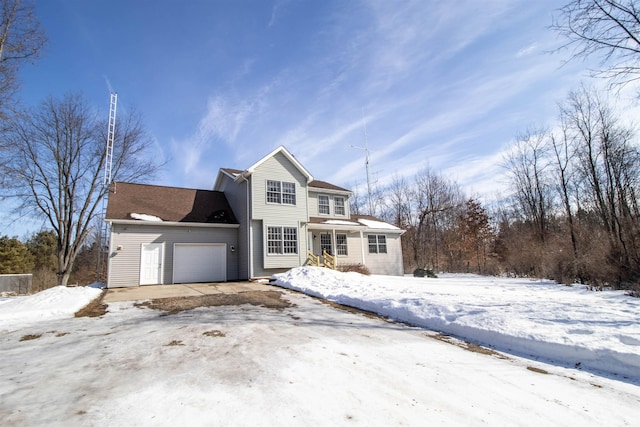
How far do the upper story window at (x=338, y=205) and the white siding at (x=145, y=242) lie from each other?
774 cm

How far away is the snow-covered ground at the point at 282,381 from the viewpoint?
267 cm

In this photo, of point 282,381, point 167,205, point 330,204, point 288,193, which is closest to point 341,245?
point 330,204

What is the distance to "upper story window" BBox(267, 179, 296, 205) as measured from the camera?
1622 centimetres

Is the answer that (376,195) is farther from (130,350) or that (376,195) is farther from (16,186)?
(130,350)

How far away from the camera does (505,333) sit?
507 centimetres

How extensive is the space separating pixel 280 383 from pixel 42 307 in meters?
7.98

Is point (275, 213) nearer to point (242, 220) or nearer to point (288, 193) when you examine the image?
point (288, 193)

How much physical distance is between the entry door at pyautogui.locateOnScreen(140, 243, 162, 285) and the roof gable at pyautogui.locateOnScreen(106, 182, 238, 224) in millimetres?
1481

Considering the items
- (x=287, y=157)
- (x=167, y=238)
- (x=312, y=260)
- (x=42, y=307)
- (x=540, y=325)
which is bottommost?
(x=540, y=325)

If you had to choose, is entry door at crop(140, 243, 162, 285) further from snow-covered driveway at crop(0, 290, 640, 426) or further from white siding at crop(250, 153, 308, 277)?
snow-covered driveway at crop(0, 290, 640, 426)

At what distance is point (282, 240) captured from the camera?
630 inches

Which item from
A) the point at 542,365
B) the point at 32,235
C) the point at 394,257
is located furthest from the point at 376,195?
the point at 32,235

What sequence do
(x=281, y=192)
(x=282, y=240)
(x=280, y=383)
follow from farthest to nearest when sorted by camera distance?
(x=281, y=192) < (x=282, y=240) < (x=280, y=383)

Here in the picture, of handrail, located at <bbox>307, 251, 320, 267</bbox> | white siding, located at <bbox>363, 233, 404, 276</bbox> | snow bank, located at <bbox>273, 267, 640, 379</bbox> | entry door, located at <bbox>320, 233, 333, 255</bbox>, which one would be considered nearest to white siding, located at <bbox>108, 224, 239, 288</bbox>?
handrail, located at <bbox>307, 251, 320, 267</bbox>
